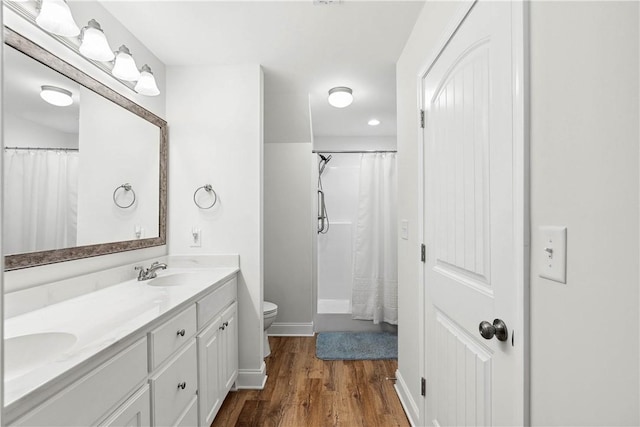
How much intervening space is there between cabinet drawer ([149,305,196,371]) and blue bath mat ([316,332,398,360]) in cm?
161

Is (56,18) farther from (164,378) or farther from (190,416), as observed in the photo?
(190,416)

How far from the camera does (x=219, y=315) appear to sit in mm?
1951

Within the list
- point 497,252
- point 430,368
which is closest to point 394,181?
point 430,368

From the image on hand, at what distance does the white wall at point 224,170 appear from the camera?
7.71ft

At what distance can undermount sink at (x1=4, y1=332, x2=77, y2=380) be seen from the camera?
1.00 metres

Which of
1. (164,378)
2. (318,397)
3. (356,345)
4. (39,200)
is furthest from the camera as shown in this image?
(356,345)

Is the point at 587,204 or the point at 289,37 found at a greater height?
the point at 289,37

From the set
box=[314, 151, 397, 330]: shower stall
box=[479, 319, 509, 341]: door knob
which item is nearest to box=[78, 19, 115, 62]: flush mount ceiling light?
box=[479, 319, 509, 341]: door knob

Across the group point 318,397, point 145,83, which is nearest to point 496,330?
point 318,397

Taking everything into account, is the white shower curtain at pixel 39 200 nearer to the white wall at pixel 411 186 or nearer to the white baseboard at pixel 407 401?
the white wall at pixel 411 186

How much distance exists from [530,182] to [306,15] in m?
1.55

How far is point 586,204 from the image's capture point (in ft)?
2.16

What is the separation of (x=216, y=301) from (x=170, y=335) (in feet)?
1.83

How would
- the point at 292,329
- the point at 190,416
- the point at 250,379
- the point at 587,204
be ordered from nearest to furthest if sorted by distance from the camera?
1. the point at 587,204
2. the point at 190,416
3. the point at 250,379
4. the point at 292,329
